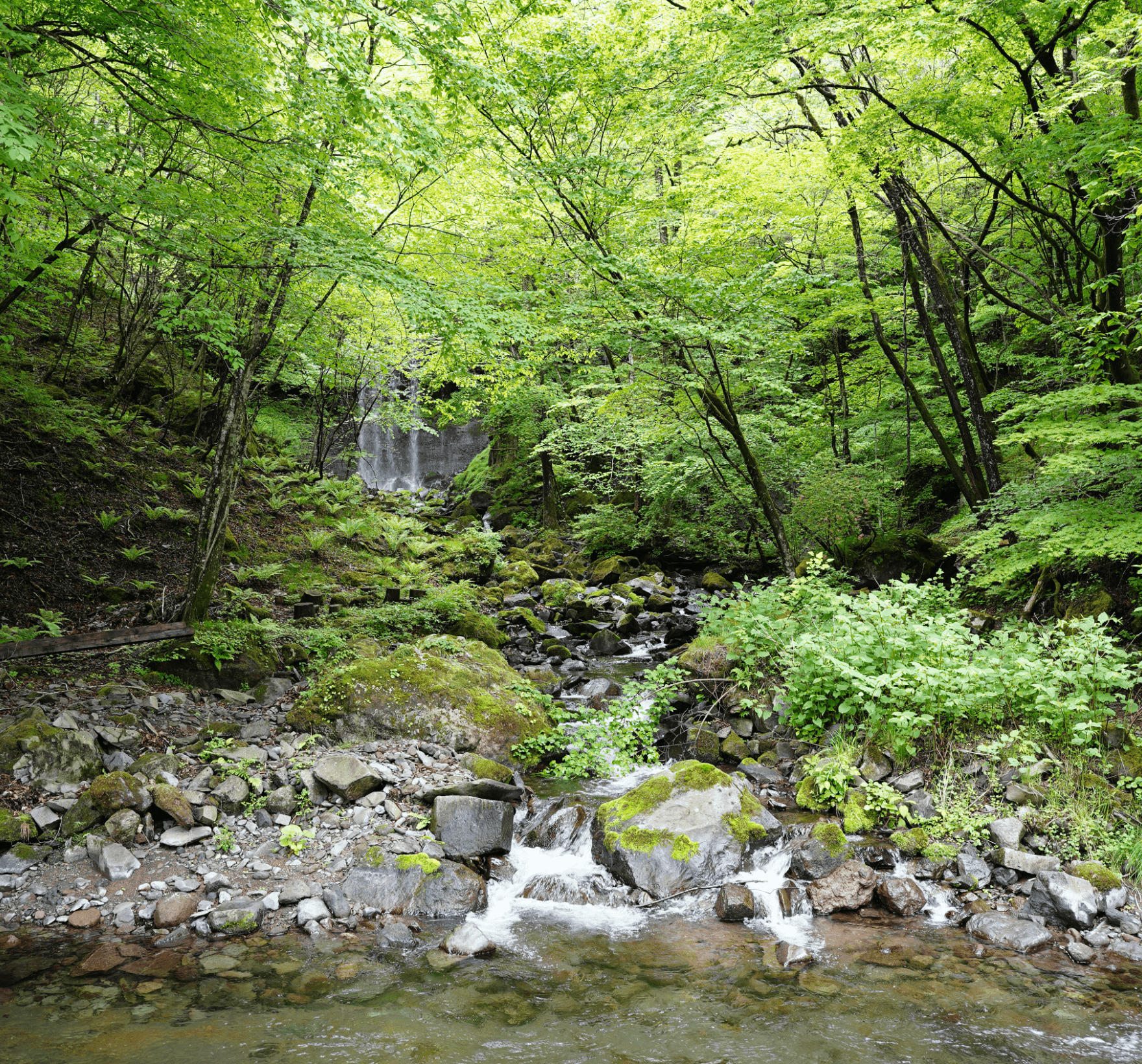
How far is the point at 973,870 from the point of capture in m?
5.01

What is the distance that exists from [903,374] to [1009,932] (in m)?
9.44

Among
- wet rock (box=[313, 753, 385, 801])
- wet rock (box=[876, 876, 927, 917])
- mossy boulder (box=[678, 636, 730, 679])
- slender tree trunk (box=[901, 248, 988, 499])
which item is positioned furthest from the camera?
slender tree trunk (box=[901, 248, 988, 499])

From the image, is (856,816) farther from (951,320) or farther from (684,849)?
(951,320)

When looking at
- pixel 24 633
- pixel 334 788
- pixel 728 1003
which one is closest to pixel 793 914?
pixel 728 1003

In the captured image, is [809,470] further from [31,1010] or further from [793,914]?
[31,1010]

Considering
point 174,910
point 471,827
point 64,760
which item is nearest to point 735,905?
point 471,827

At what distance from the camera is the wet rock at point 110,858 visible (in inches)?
189

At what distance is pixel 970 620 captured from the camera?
8031 mm

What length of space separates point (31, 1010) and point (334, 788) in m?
2.46

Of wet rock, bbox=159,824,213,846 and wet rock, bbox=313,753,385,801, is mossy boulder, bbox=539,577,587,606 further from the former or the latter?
wet rock, bbox=159,824,213,846

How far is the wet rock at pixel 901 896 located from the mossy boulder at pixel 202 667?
711 centimetres

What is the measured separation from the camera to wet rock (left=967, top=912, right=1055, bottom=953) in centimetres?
432

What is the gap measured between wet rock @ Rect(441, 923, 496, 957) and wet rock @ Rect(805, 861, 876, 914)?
2.37 metres

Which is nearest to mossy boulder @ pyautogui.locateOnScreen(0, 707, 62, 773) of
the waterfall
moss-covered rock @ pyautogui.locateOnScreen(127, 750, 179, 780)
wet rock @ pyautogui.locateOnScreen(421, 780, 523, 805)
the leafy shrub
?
moss-covered rock @ pyautogui.locateOnScreen(127, 750, 179, 780)
